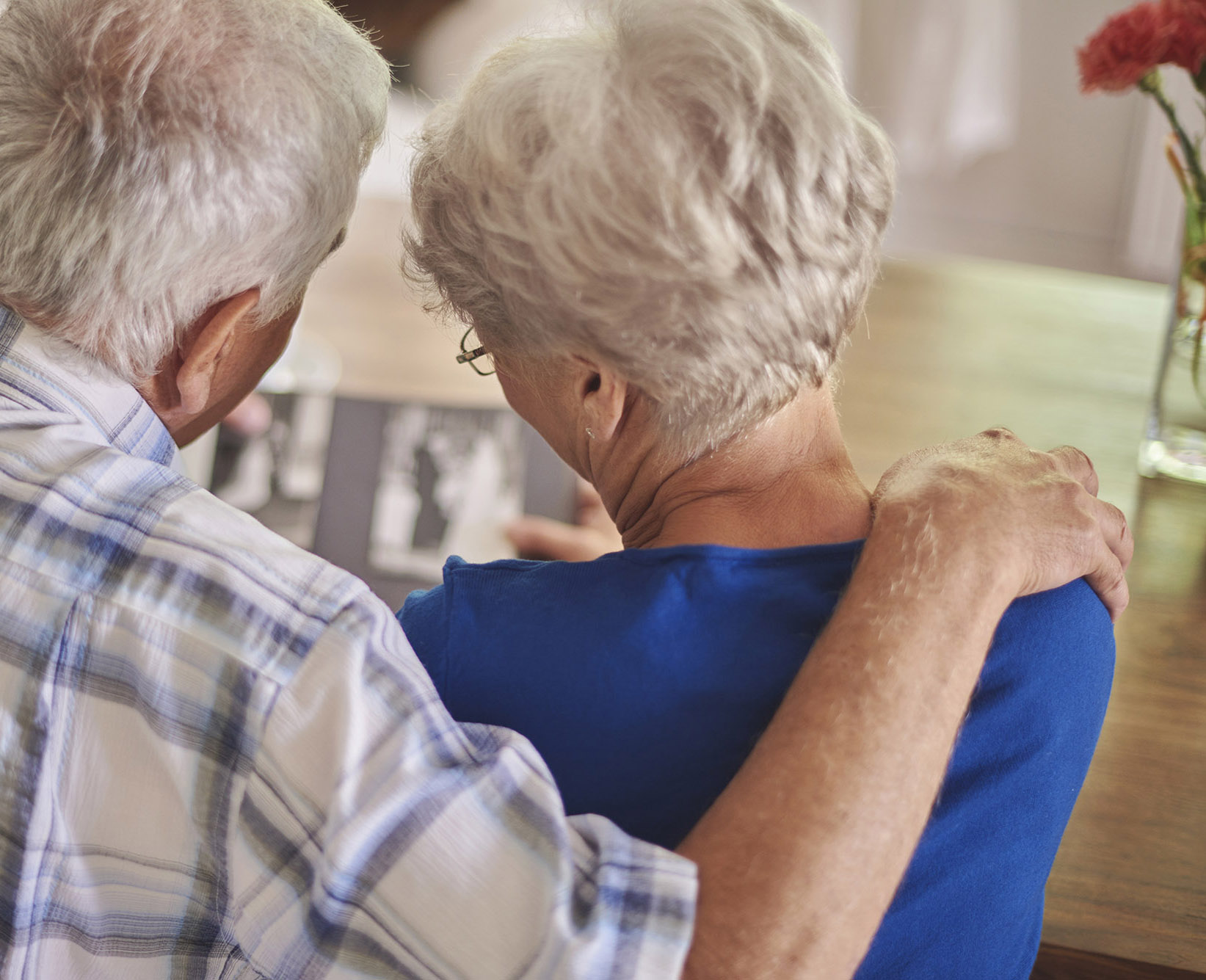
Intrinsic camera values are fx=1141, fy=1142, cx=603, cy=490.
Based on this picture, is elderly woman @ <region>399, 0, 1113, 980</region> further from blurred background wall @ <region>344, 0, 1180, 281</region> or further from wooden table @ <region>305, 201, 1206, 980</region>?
blurred background wall @ <region>344, 0, 1180, 281</region>

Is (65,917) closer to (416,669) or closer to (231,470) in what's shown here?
(416,669)

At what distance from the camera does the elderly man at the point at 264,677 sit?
25.7 inches

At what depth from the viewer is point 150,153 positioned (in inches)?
31.0

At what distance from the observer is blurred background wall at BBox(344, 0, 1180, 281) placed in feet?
11.3

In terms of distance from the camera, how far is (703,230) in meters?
0.71

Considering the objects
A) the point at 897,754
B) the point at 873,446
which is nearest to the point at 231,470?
the point at 873,446

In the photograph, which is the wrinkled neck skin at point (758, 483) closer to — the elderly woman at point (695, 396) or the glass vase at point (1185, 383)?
the elderly woman at point (695, 396)

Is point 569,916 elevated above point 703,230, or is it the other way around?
point 703,230

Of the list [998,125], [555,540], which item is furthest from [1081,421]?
[998,125]

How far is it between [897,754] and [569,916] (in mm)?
214

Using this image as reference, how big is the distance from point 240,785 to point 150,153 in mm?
432

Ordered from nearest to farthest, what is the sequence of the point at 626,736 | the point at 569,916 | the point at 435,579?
the point at 569,916 → the point at 626,736 → the point at 435,579

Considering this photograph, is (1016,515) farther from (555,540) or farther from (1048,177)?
(1048,177)

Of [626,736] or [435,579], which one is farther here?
[435,579]
